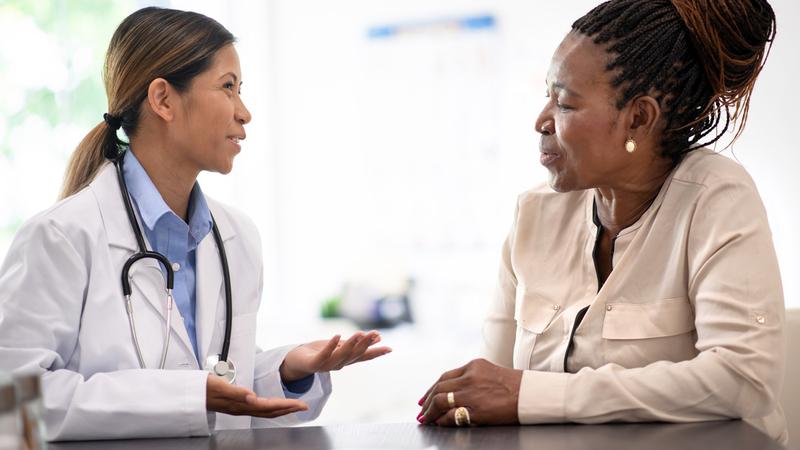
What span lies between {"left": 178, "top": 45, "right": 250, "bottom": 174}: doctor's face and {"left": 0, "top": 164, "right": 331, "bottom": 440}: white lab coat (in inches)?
5.9

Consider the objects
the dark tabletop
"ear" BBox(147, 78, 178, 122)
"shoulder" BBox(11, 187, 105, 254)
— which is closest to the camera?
the dark tabletop

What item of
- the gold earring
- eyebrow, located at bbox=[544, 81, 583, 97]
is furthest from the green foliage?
the gold earring

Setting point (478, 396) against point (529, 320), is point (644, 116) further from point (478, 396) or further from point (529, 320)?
point (478, 396)

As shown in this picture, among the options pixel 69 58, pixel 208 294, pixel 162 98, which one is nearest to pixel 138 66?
pixel 162 98

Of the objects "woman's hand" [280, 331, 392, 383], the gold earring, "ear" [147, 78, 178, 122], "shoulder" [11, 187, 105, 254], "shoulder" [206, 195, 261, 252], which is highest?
"ear" [147, 78, 178, 122]

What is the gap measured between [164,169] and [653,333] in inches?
36.1

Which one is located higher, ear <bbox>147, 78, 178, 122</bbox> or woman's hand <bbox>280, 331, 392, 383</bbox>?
ear <bbox>147, 78, 178, 122</bbox>

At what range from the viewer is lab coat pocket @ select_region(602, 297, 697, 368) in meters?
1.31

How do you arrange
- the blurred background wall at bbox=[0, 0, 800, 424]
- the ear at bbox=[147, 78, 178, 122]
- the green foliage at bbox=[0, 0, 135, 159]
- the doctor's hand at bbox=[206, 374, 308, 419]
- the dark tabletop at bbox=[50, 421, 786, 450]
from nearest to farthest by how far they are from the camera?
1. the dark tabletop at bbox=[50, 421, 786, 450]
2. the doctor's hand at bbox=[206, 374, 308, 419]
3. the ear at bbox=[147, 78, 178, 122]
4. the green foliage at bbox=[0, 0, 135, 159]
5. the blurred background wall at bbox=[0, 0, 800, 424]

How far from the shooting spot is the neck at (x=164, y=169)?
5.02ft

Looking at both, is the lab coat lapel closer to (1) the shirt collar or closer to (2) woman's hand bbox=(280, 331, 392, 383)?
(1) the shirt collar

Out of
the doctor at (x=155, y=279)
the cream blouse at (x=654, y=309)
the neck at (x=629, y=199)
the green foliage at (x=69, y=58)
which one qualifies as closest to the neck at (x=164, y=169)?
the doctor at (x=155, y=279)

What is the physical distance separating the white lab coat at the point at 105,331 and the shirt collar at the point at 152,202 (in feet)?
0.12

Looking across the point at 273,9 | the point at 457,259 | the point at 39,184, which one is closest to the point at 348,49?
the point at 273,9
